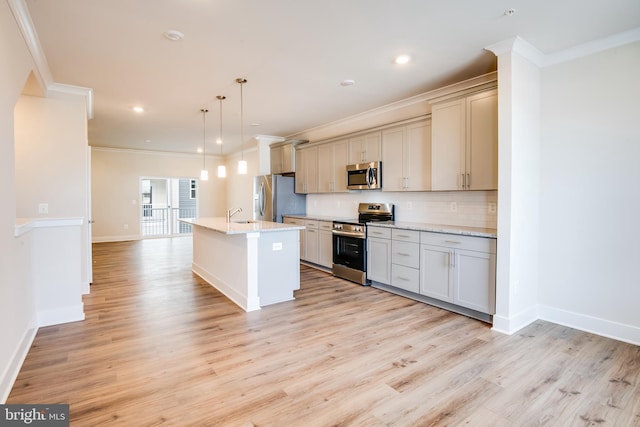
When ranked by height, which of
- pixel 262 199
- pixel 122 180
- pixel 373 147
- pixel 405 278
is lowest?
pixel 405 278

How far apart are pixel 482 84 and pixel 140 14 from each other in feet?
10.6

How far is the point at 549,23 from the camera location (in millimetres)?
2625

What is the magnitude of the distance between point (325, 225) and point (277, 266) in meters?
1.65

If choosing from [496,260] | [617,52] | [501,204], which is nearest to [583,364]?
[496,260]

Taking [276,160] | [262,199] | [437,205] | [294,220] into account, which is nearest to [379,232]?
[437,205]

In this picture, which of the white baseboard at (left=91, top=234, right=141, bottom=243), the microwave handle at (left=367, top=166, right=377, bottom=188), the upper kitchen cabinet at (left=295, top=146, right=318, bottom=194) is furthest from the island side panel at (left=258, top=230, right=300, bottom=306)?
the white baseboard at (left=91, top=234, right=141, bottom=243)

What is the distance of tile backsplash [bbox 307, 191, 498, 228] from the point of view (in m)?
3.85

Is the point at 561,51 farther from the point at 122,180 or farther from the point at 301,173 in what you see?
the point at 122,180

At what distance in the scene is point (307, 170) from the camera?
20.8 ft

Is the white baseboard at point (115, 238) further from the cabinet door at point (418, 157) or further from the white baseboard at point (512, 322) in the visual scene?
the white baseboard at point (512, 322)

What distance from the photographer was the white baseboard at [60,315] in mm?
3174

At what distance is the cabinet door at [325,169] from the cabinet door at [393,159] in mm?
1223

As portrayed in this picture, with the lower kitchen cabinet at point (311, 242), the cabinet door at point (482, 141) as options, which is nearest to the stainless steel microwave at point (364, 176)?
the lower kitchen cabinet at point (311, 242)

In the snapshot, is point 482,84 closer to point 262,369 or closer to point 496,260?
point 496,260
